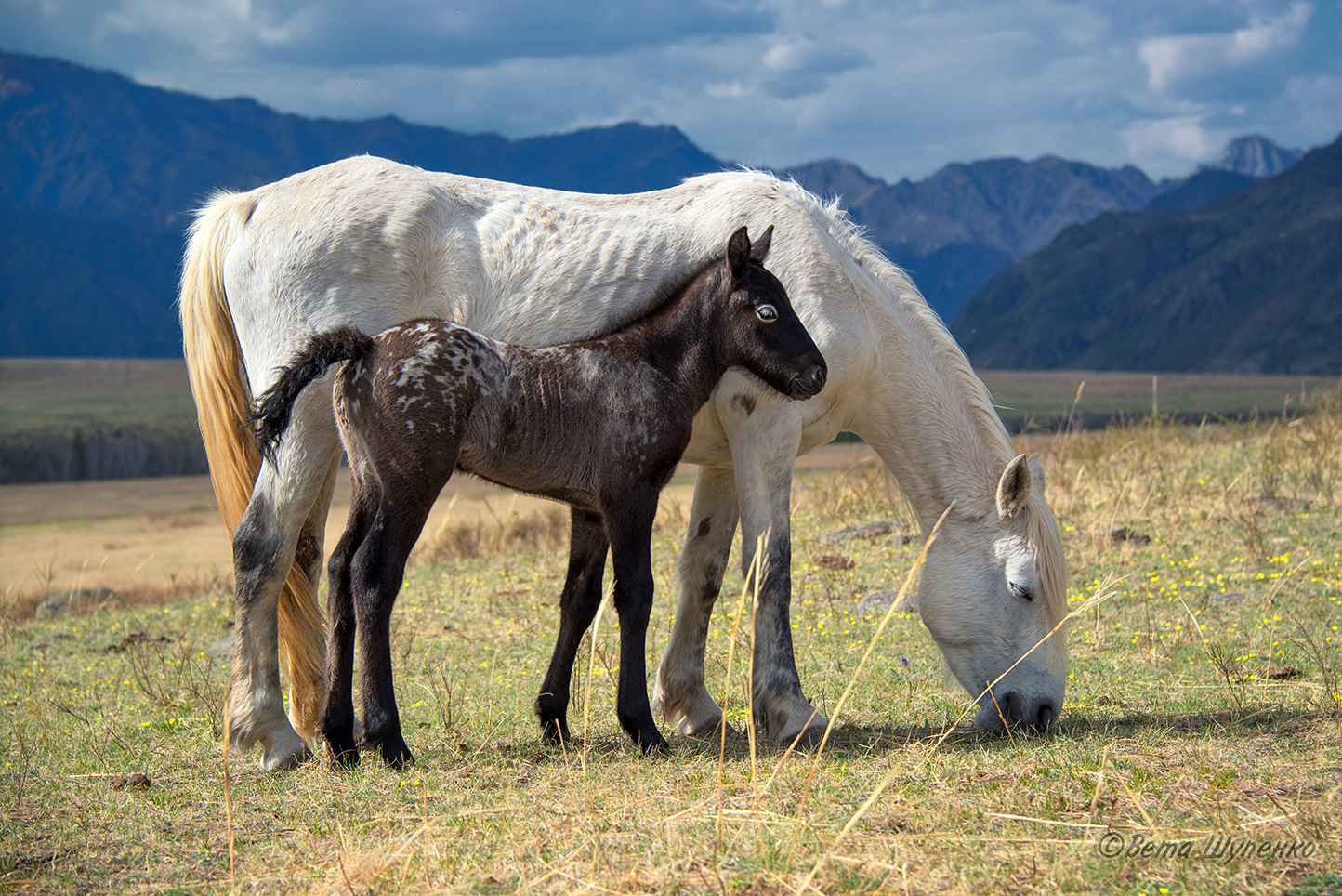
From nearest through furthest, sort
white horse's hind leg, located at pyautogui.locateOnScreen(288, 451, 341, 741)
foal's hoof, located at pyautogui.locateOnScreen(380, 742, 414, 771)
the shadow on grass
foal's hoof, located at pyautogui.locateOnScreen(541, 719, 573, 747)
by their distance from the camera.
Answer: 1. foal's hoof, located at pyautogui.locateOnScreen(380, 742, 414, 771)
2. the shadow on grass
3. foal's hoof, located at pyautogui.locateOnScreen(541, 719, 573, 747)
4. white horse's hind leg, located at pyautogui.locateOnScreen(288, 451, 341, 741)

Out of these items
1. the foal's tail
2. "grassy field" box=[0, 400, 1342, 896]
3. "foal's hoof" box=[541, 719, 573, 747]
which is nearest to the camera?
"grassy field" box=[0, 400, 1342, 896]

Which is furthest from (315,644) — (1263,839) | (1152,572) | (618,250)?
(1152,572)

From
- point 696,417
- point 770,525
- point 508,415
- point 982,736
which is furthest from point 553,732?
point 982,736

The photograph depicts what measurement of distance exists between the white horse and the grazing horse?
12.2 inches

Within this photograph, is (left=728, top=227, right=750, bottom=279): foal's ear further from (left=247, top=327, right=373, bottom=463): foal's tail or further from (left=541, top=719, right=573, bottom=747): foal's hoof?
(left=541, top=719, right=573, bottom=747): foal's hoof

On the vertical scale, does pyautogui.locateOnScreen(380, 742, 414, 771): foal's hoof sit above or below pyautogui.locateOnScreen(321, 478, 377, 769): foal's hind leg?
below

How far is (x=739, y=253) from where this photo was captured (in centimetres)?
472

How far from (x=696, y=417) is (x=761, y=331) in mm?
690

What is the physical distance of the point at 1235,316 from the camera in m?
149

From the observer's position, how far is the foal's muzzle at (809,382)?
4695 mm

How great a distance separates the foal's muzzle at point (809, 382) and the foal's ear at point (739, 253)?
1.86ft

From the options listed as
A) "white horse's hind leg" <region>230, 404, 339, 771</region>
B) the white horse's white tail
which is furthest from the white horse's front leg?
the white horse's white tail

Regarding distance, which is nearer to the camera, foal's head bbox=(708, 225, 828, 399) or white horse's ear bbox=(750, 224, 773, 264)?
foal's head bbox=(708, 225, 828, 399)

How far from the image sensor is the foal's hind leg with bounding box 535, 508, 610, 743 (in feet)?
16.1
